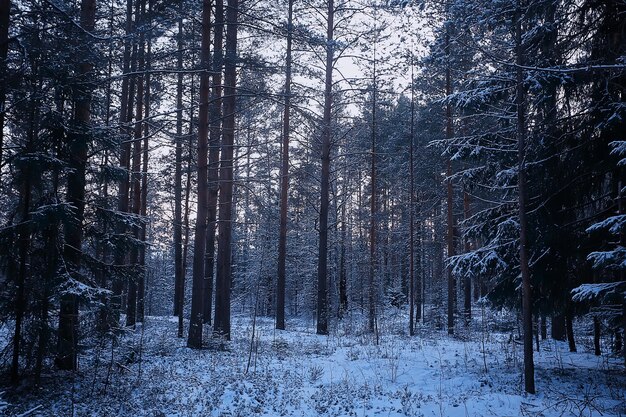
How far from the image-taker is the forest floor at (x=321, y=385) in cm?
722

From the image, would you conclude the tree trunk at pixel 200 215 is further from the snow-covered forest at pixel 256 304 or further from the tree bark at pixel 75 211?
the tree bark at pixel 75 211

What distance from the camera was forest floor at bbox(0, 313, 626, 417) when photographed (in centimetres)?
722

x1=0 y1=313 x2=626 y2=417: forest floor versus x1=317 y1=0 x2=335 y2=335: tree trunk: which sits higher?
x1=317 y1=0 x2=335 y2=335: tree trunk

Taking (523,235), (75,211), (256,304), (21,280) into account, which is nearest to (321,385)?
(256,304)

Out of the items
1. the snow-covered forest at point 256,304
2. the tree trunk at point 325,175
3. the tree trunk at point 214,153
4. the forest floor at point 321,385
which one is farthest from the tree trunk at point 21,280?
the tree trunk at point 325,175

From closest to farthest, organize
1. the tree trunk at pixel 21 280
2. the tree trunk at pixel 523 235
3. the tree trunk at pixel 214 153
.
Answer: the tree trunk at pixel 21 280
the tree trunk at pixel 523 235
the tree trunk at pixel 214 153

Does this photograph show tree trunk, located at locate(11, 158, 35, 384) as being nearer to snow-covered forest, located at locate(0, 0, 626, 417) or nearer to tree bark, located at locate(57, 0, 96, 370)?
snow-covered forest, located at locate(0, 0, 626, 417)

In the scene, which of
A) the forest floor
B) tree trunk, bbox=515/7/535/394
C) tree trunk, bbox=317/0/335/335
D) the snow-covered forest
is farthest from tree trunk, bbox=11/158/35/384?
tree trunk, bbox=317/0/335/335

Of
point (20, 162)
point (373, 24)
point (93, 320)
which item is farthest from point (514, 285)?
point (373, 24)

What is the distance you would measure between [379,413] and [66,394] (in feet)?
18.3

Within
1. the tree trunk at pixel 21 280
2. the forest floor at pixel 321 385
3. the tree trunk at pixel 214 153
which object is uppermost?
the tree trunk at pixel 214 153

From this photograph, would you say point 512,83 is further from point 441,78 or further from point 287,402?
point 441,78

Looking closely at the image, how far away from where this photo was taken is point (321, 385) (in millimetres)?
9148

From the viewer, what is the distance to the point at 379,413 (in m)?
7.47
